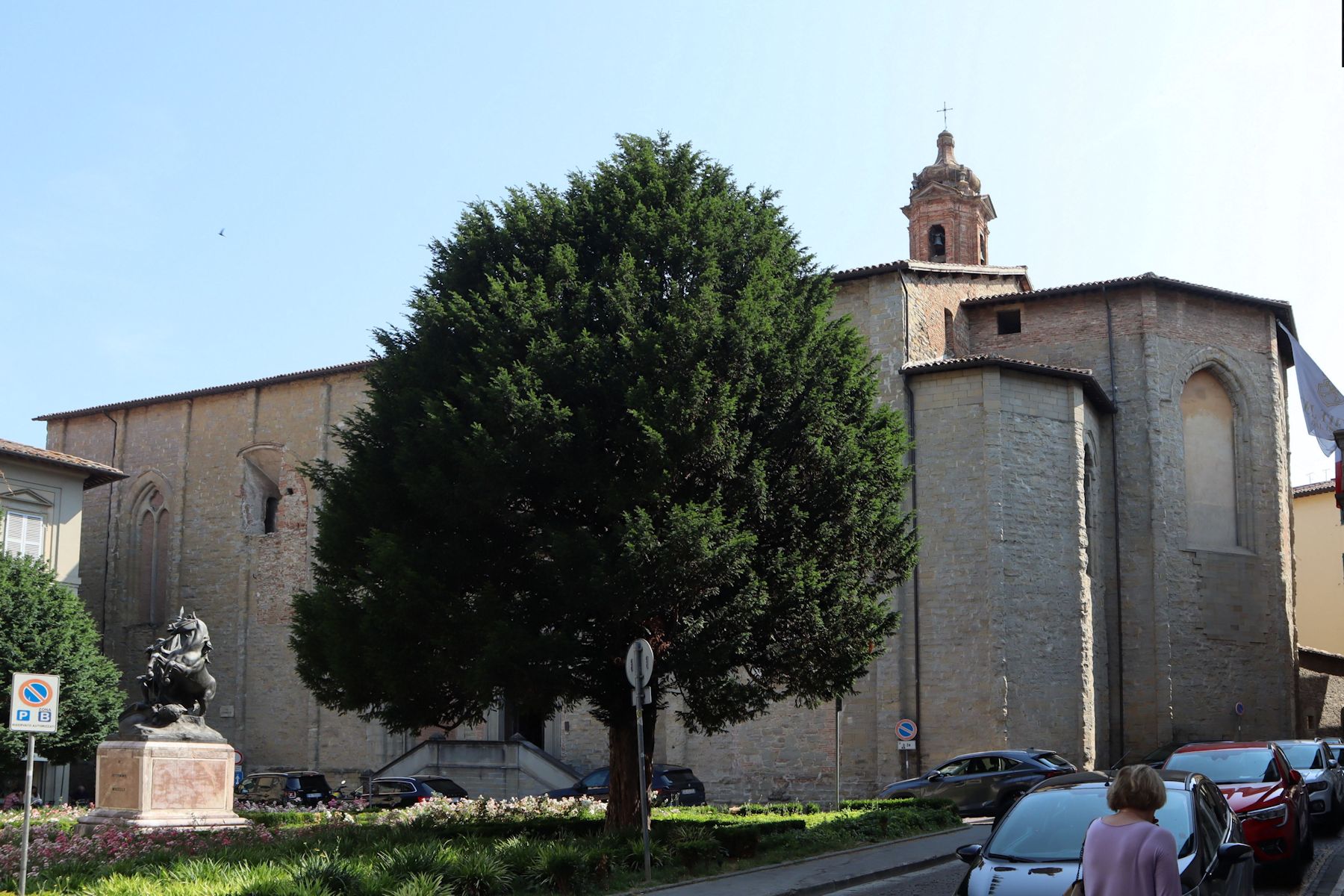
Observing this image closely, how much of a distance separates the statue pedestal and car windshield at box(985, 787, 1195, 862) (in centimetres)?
1166

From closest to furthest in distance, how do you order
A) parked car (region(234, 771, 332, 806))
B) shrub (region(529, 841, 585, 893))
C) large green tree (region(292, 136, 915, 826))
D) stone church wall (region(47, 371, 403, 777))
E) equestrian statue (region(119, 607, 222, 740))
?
1. shrub (region(529, 841, 585, 893))
2. large green tree (region(292, 136, 915, 826))
3. equestrian statue (region(119, 607, 222, 740))
4. parked car (region(234, 771, 332, 806))
5. stone church wall (region(47, 371, 403, 777))

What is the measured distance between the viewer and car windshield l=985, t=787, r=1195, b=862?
321 inches

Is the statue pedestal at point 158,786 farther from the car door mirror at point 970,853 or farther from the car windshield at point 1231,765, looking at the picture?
the car windshield at point 1231,765

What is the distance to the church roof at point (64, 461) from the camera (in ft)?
113

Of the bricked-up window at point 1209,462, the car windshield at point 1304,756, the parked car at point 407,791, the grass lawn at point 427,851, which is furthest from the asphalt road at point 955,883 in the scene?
the bricked-up window at point 1209,462

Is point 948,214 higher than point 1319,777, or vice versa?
point 948,214

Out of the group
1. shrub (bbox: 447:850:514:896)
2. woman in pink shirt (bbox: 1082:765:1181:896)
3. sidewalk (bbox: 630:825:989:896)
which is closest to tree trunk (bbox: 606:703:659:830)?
sidewalk (bbox: 630:825:989:896)

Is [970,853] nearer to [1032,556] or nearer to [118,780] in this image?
[118,780]

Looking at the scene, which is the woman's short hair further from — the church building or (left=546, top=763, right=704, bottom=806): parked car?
(left=546, top=763, right=704, bottom=806): parked car

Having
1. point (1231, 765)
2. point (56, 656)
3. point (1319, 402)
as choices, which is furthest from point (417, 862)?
point (1319, 402)

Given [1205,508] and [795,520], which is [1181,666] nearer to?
[1205,508]

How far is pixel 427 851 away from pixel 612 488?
533 cm

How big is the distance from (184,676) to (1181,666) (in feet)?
81.3

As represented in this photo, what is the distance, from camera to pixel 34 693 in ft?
37.6
